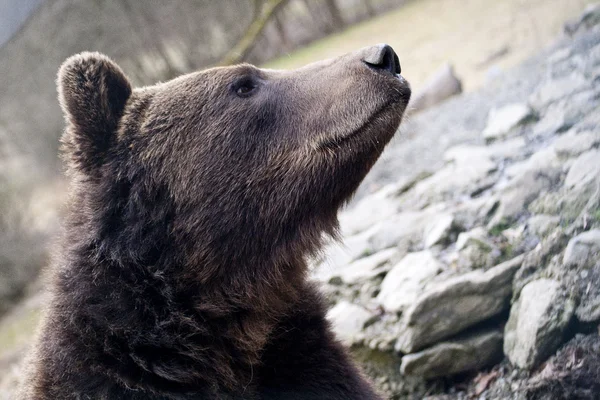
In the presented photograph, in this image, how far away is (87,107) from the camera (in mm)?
2631

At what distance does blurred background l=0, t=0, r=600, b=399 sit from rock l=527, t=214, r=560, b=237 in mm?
12

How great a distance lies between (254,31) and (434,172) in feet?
9.27

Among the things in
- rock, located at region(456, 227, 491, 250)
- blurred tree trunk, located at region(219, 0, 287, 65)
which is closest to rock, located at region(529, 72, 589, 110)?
rock, located at region(456, 227, 491, 250)

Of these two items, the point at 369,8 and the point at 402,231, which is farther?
the point at 369,8

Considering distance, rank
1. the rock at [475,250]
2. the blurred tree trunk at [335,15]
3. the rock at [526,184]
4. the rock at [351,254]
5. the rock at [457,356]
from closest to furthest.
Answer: the rock at [457,356], the rock at [526,184], the rock at [475,250], the rock at [351,254], the blurred tree trunk at [335,15]

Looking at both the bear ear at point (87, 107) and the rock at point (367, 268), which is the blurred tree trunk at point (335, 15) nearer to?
the rock at point (367, 268)

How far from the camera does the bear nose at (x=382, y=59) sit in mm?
2600

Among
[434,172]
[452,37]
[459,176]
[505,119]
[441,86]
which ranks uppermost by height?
[505,119]

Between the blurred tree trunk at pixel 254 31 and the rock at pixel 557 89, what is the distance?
3.19m

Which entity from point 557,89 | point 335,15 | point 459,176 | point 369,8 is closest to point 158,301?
point 459,176

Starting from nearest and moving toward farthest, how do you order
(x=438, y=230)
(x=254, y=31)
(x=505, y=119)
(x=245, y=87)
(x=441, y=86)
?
(x=245, y=87)
(x=438, y=230)
(x=505, y=119)
(x=254, y=31)
(x=441, y=86)

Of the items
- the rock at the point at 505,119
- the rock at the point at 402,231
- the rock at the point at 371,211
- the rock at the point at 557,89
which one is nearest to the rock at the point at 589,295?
the rock at the point at 557,89

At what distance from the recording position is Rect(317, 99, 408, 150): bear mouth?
2.58 meters

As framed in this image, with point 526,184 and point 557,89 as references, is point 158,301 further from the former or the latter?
point 557,89
